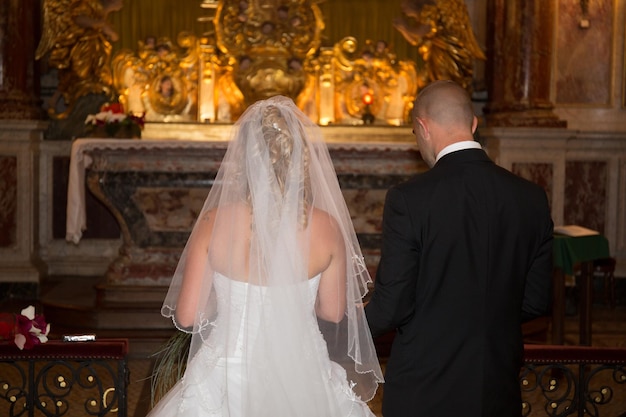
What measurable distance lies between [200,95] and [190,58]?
1.47ft

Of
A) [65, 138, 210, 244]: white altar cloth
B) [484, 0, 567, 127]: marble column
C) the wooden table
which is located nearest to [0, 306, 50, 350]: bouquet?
the wooden table

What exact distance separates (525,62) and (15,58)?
5.59 m

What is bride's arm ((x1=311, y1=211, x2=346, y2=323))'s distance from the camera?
3658 mm

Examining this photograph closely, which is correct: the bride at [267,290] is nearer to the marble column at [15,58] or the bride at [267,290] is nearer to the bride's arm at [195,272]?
the bride's arm at [195,272]

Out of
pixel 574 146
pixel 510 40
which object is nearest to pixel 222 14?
pixel 510 40

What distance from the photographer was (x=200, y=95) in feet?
36.8

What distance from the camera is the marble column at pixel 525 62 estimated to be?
10.6 m

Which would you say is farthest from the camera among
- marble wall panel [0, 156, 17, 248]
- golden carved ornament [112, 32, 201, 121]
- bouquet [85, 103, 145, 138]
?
golden carved ornament [112, 32, 201, 121]

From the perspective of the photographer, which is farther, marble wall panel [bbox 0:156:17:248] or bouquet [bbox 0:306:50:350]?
marble wall panel [bbox 0:156:17:248]

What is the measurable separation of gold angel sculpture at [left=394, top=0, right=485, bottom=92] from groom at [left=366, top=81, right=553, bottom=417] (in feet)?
25.3

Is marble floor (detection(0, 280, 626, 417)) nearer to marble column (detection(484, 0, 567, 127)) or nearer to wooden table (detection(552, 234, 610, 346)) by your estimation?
wooden table (detection(552, 234, 610, 346))

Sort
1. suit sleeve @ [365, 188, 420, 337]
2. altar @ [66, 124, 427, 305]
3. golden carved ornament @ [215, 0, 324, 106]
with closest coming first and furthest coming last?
suit sleeve @ [365, 188, 420, 337], altar @ [66, 124, 427, 305], golden carved ornament @ [215, 0, 324, 106]

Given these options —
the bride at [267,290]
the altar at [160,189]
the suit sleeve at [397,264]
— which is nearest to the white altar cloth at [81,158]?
the altar at [160,189]

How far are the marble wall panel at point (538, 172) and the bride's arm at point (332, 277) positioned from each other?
6.96 meters
